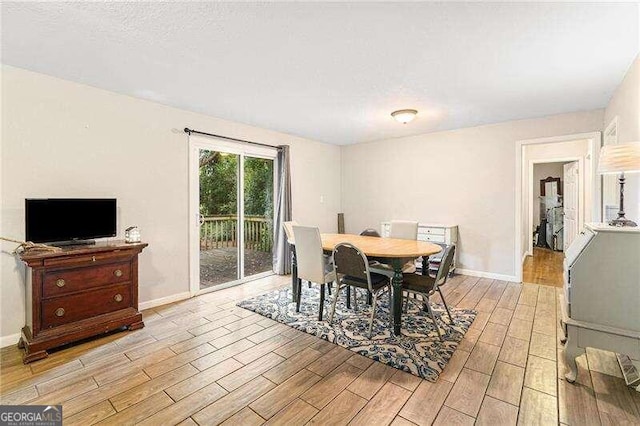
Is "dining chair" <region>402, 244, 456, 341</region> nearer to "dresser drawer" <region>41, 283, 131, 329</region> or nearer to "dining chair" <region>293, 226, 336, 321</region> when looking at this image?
"dining chair" <region>293, 226, 336, 321</region>

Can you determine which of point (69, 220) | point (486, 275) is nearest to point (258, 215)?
point (69, 220)

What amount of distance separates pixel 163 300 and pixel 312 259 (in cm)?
196

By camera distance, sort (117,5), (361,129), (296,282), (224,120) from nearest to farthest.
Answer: (117,5) < (296,282) < (224,120) < (361,129)

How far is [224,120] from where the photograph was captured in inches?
160

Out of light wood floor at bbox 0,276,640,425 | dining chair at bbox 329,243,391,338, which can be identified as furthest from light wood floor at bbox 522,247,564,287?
dining chair at bbox 329,243,391,338

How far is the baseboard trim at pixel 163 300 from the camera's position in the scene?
10.7 ft

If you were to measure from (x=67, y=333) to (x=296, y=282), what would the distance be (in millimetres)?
2046

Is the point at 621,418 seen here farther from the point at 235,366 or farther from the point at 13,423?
the point at 13,423

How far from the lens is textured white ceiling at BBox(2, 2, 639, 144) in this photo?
70.4 inches

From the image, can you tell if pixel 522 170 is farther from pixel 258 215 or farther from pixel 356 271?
pixel 258 215

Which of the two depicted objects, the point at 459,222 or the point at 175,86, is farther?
the point at 459,222

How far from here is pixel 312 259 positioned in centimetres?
290

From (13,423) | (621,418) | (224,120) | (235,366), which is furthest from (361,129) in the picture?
(13,423)

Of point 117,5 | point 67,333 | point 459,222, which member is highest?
point 117,5
